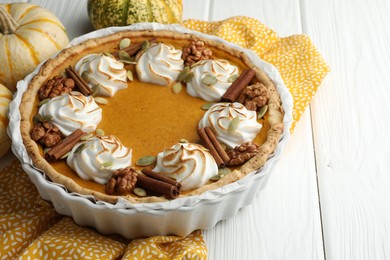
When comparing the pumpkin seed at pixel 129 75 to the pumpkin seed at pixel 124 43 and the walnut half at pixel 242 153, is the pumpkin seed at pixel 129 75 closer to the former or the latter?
the pumpkin seed at pixel 124 43

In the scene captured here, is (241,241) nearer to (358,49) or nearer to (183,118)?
(183,118)

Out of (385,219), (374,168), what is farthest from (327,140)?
(385,219)

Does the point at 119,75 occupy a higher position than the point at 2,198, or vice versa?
the point at 119,75

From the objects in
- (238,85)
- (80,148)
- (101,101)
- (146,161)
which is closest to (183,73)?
(238,85)

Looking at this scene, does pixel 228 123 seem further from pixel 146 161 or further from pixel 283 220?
pixel 283 220

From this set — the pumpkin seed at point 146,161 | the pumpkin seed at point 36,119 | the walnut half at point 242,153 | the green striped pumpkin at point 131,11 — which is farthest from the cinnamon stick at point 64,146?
the green striped pumpkin at point 131,11

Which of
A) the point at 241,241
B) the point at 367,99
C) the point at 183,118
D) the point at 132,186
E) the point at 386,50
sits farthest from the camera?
the point at 386,50

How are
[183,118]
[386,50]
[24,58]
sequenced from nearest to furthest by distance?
[183,118] → [24,58] → [386,50]
